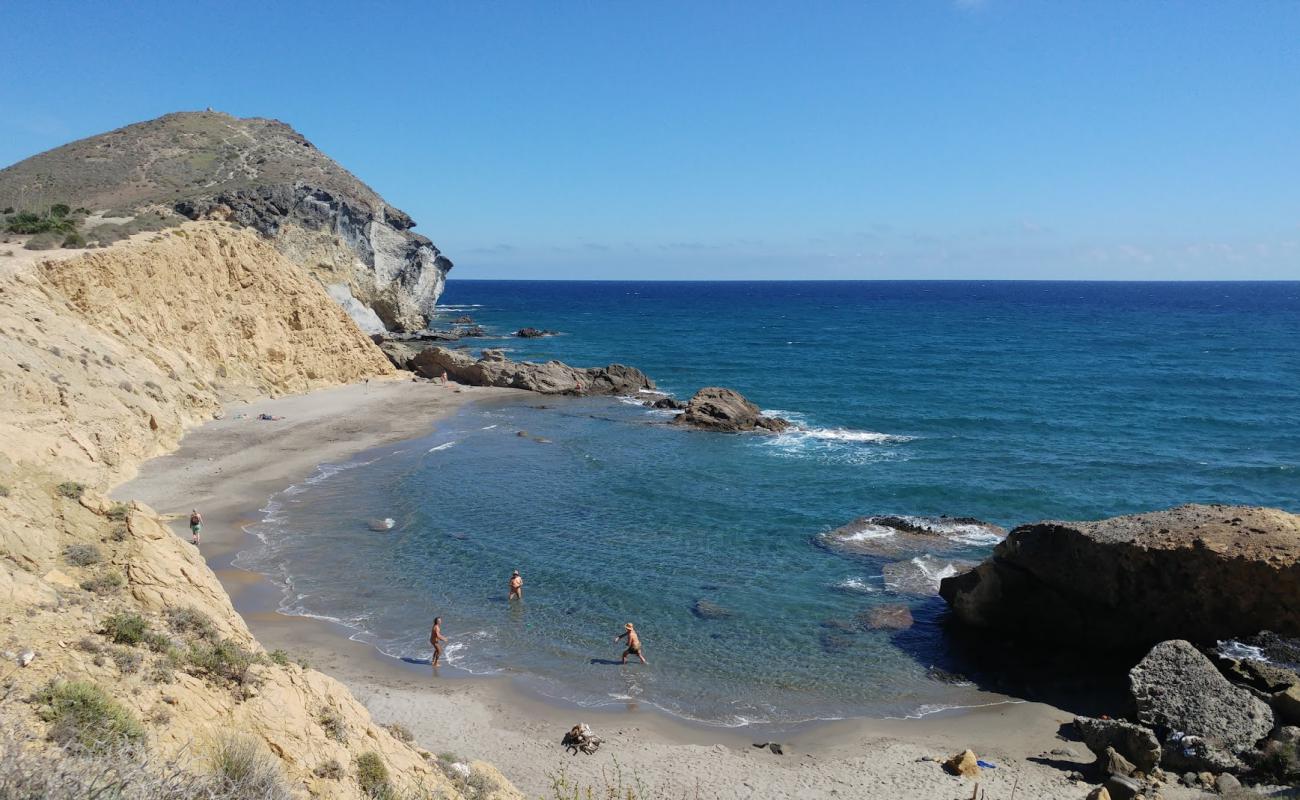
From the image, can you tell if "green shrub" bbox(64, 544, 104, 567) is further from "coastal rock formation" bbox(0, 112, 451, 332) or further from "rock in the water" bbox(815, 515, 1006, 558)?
"coastal rock formation" bbox(0, 112, 451, 332)

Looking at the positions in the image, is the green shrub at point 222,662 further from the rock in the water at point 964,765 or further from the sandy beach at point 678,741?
the rock in the water at point 964,765

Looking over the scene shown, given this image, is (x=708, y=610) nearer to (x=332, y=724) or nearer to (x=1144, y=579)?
(x=1144, y=579)

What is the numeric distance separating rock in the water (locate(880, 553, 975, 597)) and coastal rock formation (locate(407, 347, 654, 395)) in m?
31.9

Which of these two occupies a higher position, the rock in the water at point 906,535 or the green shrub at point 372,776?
the green shrub at point 372,776

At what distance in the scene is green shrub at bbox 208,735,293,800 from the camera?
6457mm

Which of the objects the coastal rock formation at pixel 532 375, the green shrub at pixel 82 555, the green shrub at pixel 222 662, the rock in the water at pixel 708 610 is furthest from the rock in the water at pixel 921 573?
the coastal rock formation at pixel 532 375

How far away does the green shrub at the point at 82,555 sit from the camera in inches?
380

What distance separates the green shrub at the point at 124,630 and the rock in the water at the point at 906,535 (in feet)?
65.2

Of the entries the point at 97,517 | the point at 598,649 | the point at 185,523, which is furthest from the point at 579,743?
the point at 185,523

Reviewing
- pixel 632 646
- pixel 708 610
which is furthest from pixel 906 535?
pixel 632 646

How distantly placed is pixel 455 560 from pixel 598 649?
22.6 feet

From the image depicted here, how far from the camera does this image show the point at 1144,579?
16.9 meters

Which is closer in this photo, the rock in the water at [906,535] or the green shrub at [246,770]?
the green shrub at [246,770]

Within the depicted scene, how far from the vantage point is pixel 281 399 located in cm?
4247
